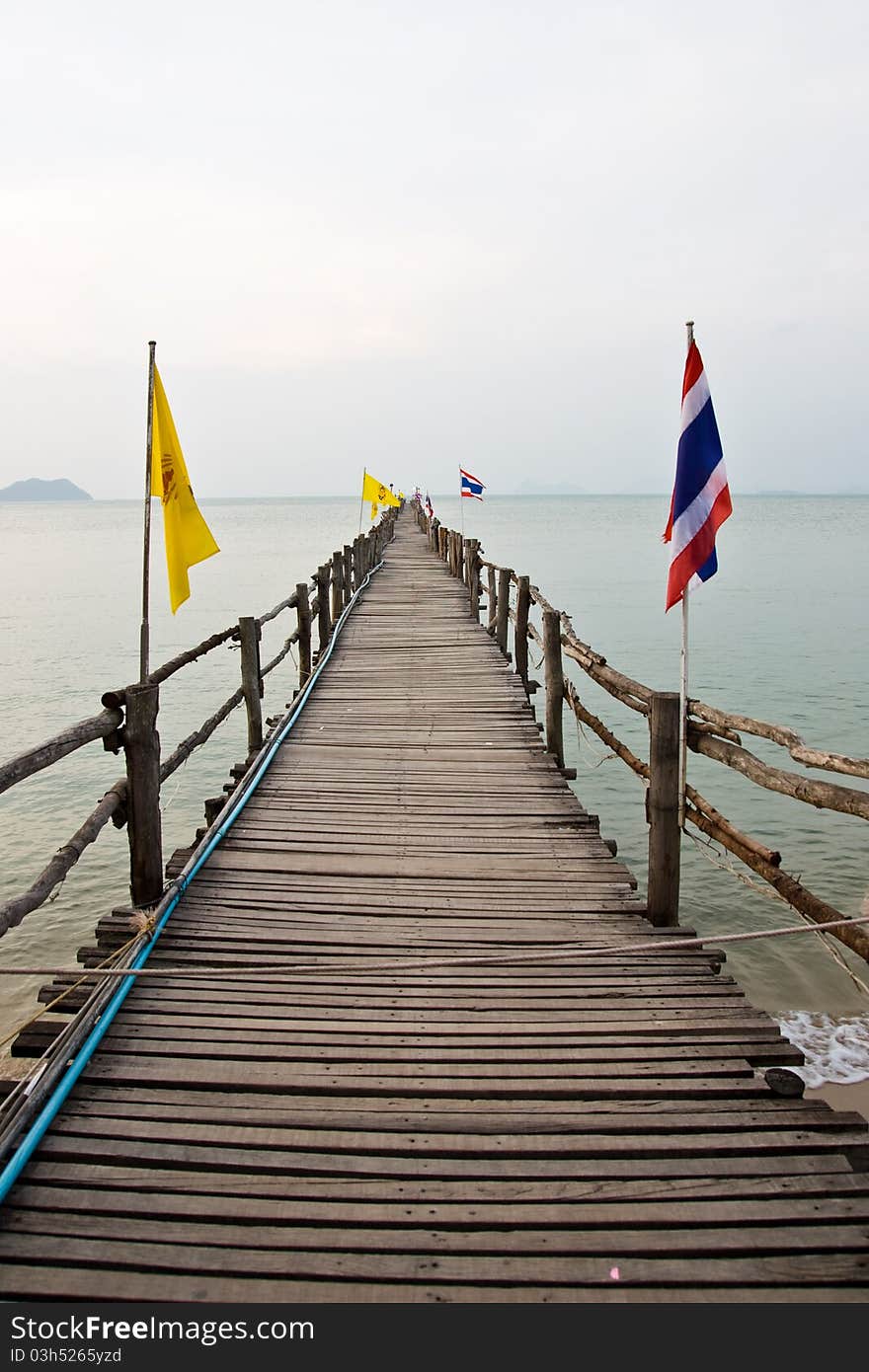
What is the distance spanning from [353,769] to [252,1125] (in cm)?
420

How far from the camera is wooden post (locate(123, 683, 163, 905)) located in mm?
4285

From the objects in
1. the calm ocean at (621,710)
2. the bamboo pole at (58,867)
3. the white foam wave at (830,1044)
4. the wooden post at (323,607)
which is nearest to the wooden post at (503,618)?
the calm ocean at (621,710)

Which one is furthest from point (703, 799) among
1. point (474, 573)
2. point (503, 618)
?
point (474, 573)

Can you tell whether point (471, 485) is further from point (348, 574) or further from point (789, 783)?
point (789, 783)

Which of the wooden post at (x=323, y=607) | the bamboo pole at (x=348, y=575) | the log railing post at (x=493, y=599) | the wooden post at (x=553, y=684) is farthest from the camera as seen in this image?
the bamboo pole at (x=348, y=575)

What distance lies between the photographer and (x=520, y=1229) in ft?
7.91

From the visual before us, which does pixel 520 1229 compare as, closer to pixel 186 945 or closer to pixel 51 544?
pixel 186 945

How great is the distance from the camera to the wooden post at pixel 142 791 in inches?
169

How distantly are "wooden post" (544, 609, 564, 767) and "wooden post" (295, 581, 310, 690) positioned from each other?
145 inches

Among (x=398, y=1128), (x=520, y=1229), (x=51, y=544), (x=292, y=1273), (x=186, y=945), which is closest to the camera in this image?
(x=292, y=1273)

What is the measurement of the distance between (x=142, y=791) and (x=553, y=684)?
4056 millimetres

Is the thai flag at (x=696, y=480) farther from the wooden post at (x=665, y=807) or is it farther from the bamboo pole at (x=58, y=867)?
the bamboo pole at (x=58, y=867)

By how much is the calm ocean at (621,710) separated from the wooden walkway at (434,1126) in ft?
4.38
